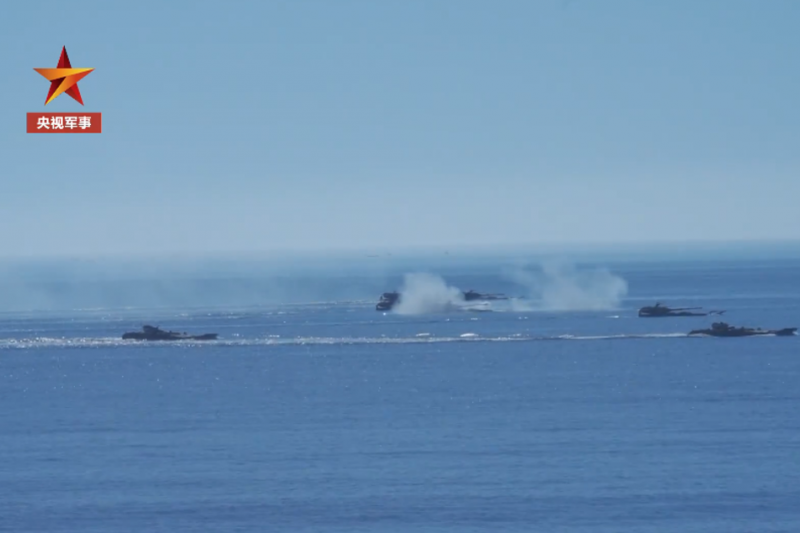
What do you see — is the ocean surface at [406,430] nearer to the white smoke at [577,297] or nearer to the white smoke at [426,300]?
the white smoke at [426,300]

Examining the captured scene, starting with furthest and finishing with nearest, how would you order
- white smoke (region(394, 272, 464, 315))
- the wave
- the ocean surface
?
white smoke (region(394, 272, 464, 315))
the wave
the ocean surface

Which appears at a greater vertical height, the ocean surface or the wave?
the wave

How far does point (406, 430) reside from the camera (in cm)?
5772

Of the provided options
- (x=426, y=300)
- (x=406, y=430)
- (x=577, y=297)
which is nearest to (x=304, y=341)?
(x=426, y=300)

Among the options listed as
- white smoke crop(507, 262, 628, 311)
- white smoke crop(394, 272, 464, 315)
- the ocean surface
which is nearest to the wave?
the ocean surface

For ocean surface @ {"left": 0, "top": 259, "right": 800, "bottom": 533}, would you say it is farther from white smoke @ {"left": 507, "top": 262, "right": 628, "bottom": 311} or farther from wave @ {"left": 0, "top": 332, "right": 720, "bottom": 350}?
white smoke @ {"left": 507, "top": 262, "right": 628, "bottom": 311}

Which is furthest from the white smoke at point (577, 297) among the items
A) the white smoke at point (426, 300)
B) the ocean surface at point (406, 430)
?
the ocean surface at point (406, 430)

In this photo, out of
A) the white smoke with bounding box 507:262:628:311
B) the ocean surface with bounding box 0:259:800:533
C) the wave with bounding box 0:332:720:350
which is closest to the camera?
Answer: the ocean surface with bounding box 0:259:800:533

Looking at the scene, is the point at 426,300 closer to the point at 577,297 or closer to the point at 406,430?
the point at 577,297

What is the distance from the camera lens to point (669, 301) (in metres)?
152

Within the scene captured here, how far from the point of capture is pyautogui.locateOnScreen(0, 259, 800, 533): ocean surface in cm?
4144

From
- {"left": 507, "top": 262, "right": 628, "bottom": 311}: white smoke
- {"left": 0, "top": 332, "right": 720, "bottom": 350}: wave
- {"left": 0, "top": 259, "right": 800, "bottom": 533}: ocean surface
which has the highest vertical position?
{"left": 507, "top": 262, "right": 628, "bottom": 311}: white smoke

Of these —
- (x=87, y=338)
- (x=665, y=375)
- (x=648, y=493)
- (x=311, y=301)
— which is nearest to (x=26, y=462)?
(x=648, y=493)

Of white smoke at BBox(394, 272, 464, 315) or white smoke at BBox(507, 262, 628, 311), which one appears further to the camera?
white smoke at BBox(507, 262, 628, 311)
